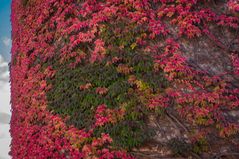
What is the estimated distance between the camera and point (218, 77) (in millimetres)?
5555

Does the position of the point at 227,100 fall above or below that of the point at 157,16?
below

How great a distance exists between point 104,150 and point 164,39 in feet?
8.21

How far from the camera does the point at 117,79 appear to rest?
5.73 meters

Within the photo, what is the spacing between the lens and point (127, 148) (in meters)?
5.18

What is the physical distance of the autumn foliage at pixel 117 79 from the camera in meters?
5.31

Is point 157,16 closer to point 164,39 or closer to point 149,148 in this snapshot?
point 164,39

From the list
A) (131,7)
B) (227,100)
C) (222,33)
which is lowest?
→ (227,100)

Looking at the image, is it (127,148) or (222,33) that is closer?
(127,148)

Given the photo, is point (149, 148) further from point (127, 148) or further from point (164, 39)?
point (164, 39)

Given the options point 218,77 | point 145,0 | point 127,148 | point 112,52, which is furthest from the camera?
point 145,0

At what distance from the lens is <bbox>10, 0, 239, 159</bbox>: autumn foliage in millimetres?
5309

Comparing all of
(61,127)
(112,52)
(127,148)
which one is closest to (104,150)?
(127,148)

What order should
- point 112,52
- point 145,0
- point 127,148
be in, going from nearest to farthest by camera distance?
point 127,148
point 112,52
point 145,0

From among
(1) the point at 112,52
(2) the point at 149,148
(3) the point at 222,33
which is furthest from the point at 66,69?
(3) the point at 222,33
